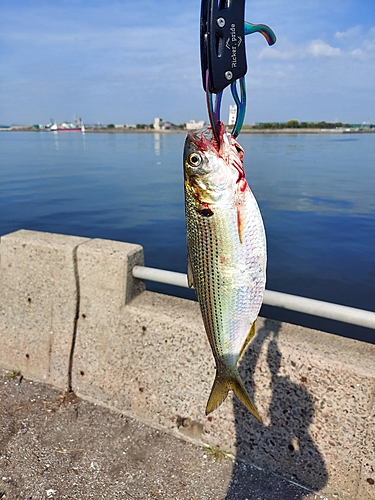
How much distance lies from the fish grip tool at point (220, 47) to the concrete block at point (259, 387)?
2148 mm

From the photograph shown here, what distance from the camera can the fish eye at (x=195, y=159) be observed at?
177 cm

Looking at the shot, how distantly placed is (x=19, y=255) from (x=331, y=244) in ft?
37.7

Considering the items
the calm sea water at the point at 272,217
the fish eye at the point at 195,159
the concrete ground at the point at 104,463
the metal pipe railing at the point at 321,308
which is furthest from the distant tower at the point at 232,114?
the calm sea water at the point at 272,217

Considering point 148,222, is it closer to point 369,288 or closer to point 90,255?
point 369,288

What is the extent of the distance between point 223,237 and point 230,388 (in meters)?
0.89

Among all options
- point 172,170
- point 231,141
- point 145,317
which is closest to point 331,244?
point 145,317

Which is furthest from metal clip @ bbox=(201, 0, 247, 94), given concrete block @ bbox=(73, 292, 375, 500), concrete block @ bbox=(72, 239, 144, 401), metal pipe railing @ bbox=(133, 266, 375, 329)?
concrete block @ bbox=(72, 239, 144, 401)

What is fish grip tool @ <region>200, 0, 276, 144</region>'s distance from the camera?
152 centimetres

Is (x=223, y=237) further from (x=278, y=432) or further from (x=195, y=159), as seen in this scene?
(x=278, y=432)

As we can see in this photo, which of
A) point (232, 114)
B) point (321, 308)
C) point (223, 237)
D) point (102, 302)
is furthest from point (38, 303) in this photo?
point (232, 114)

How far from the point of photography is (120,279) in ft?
12.6

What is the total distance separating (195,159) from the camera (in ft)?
5.83

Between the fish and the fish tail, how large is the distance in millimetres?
200

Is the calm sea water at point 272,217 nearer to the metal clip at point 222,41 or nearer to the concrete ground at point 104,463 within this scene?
the concrete ground at point 104,463
